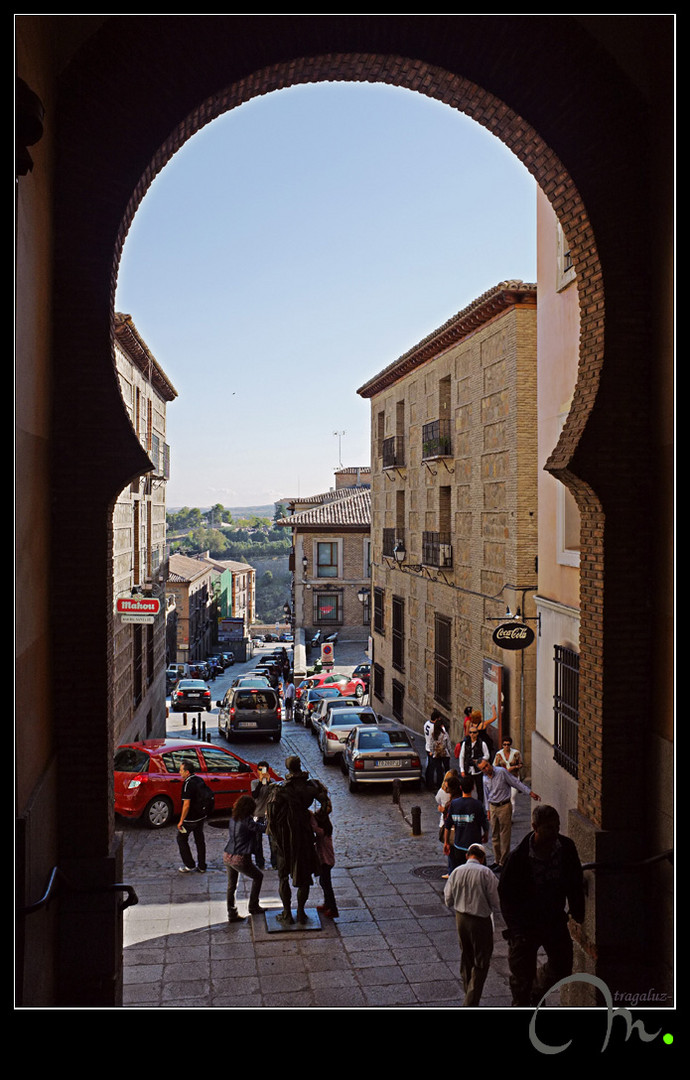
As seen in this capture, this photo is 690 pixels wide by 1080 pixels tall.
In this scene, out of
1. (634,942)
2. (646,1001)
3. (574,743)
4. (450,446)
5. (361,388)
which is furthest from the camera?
(361,388)

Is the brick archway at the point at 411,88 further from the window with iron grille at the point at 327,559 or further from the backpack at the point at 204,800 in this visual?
the window with iron grille at the point at 327,559

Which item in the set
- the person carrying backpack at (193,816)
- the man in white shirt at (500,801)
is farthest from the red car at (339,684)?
the man in white shirt at (500,801)

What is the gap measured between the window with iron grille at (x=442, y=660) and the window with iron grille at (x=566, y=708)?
12927mm

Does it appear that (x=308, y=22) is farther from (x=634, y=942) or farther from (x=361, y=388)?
(x=361, y=388)

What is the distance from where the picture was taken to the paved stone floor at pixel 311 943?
291 inches

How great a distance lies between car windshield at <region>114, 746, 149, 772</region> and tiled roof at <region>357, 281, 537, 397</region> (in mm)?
11863

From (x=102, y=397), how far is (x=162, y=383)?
24.6 meters

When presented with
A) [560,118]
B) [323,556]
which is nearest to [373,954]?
[560,118]

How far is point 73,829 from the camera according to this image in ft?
20.5

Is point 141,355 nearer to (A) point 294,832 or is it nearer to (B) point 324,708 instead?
(B) point 324,708

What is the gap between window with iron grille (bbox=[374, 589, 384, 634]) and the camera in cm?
3316

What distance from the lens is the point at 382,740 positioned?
61.4ft
